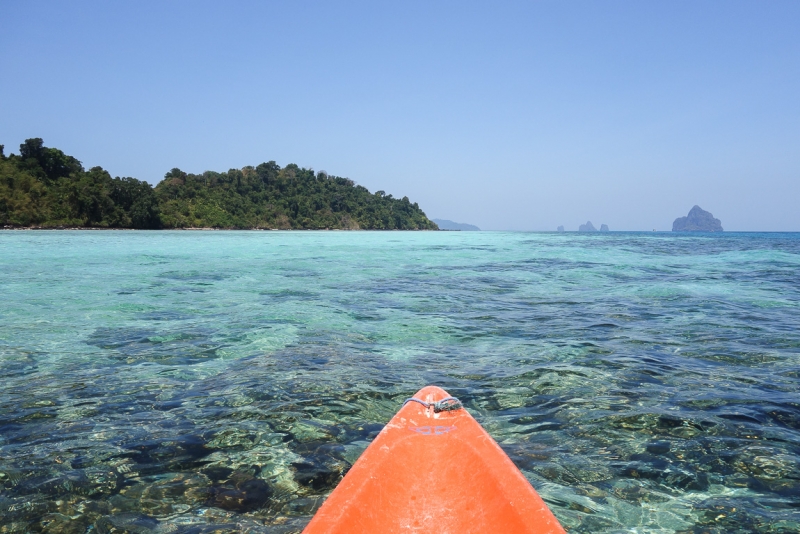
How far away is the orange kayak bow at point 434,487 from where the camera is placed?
7.64ft

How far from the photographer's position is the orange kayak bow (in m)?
2.33

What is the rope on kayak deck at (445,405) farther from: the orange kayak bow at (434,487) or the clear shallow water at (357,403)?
the clear shallow water at (357,403)

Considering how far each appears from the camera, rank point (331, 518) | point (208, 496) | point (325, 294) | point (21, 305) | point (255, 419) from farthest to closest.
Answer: point (325, 294) → point (21, 305) → point (255, 419) → point (208, 496) → point (331, 518)

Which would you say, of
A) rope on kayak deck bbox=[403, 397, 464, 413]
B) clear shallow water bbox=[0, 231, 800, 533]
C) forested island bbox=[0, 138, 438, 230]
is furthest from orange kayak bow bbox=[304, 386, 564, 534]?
forested island bbox=[0, 138, 438, 230]

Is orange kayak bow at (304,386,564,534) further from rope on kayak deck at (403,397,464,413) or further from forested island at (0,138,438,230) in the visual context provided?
forested island at (0,138,438,230)

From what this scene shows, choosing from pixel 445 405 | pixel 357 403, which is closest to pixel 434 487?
pixel 445 405

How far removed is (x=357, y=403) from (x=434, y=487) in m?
2.15

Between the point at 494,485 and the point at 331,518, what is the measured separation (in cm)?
94

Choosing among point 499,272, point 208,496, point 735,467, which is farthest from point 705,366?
point 499,272

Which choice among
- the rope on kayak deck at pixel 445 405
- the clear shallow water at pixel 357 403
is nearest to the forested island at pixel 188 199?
the clear shallow water at pixel 357 403

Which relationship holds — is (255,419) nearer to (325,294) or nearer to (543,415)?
(543,415)

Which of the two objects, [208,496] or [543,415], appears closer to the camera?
[208,496]

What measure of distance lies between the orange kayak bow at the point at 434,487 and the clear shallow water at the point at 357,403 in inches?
29.6

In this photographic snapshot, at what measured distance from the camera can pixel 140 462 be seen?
3664 mm
